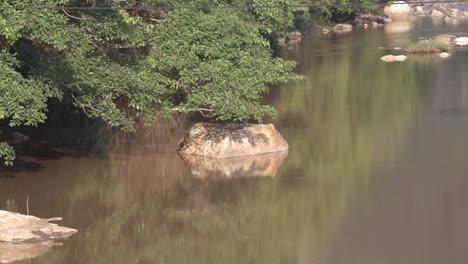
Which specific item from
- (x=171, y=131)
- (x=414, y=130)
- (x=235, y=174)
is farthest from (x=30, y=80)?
(x=414, y=130)

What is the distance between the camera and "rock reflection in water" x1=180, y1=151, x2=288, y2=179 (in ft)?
68.2

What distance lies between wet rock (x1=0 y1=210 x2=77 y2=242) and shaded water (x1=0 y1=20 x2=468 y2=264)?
37 centimetres

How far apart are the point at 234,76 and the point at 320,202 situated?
16.2ft

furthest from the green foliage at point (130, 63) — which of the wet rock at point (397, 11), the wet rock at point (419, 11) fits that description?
the wet rock at point (419, 11)

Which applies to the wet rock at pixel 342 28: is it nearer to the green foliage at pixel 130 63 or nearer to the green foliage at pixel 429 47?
the green foliage at pixel 429 47

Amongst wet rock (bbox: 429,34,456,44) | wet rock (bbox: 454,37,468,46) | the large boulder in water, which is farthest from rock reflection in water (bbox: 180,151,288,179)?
wet rock (bbox: 454,37,468,46)

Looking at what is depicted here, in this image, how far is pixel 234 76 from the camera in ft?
71.6

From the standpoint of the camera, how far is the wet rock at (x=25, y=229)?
15.1 m

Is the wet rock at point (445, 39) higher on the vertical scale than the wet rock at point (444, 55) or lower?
higher

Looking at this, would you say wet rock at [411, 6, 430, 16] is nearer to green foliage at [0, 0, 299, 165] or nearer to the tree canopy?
the tree canopy

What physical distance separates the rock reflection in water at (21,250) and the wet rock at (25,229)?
0.46ft

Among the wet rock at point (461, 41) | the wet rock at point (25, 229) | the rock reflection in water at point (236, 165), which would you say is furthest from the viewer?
the wet rock at point (461, 41)

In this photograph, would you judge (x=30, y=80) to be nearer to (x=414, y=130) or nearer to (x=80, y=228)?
(x=80, y=228)

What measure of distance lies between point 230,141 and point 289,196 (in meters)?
3.75
